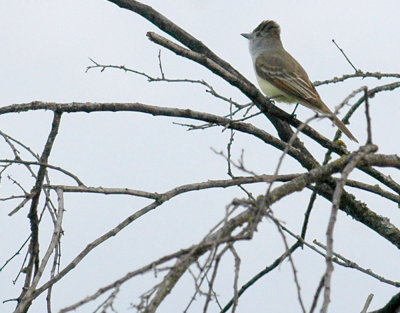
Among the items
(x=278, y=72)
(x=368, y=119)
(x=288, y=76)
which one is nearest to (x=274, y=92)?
(x=288, y=76)

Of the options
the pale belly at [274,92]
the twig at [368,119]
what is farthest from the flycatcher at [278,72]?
the twig at [368,119]

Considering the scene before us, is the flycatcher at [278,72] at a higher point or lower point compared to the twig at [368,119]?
higher

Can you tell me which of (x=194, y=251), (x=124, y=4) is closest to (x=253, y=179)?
(x=194, y=251)

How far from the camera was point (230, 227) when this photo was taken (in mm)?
3201

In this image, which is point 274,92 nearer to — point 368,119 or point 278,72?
point 278,72

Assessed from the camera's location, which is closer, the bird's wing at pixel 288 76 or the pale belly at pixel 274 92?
the bird's wing at pixel 288 76

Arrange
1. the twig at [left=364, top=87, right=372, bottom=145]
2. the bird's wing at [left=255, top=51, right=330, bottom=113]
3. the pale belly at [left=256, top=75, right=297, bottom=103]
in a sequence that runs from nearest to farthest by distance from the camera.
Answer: the twig at [left=364, top=87, right=372, bottom=145] → the bird's wing at [left=255, top=51, right=330, bottom=113] → the pale belly at [left=256, top=75, right=297, bottom=103]

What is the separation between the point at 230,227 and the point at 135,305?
19.8 inches

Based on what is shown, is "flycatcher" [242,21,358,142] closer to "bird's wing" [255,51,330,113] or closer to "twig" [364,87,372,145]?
"bird's wing" [255,51,330,113]

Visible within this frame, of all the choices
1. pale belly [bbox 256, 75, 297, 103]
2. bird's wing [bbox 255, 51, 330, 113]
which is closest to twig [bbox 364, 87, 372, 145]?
bird's wing [bbox 255, 51, 330, 113]

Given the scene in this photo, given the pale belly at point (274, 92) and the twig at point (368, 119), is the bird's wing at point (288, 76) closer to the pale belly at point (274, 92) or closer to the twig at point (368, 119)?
the pale belly at point (274, 92)

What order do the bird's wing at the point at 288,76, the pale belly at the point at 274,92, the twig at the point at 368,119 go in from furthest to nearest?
the pale belly at the point at 274,92 < the bird's wing at the point at 288,76 < the twig at the point at 368,119

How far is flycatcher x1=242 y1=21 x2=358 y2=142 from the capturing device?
346 inches

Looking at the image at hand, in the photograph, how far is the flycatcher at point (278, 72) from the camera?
28.8 ft
